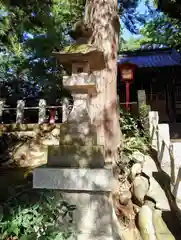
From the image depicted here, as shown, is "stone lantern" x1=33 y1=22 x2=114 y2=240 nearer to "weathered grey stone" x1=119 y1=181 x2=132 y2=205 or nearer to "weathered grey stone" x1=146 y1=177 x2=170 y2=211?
"weathered grey stone" x1=119 y1=181 x2=132 y2=205

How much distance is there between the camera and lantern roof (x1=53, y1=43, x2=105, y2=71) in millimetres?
2809

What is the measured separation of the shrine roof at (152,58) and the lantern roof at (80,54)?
833 centimetres

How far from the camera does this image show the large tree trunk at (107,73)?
12.1ft

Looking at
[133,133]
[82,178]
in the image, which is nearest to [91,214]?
[82,178]

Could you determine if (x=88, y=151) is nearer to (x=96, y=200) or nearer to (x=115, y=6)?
(x=96, y=200)

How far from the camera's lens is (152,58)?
12.7m

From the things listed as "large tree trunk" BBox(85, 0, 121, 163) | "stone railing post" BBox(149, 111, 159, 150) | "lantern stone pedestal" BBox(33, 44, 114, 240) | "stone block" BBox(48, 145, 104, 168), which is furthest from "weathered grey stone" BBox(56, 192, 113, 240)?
"stone railing post" BBox(149, 111, 159, 150)

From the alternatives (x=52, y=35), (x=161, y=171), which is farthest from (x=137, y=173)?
(x=52, y=35)

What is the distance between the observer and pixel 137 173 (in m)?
4.64

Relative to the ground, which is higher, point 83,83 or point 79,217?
point 83,83

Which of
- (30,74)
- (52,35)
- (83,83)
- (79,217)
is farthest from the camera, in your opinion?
(30,74)

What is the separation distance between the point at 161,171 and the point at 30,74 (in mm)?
8087

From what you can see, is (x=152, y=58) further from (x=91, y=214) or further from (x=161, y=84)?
(x=91, y=214)

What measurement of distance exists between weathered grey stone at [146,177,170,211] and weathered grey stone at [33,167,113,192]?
1865 millimetres
